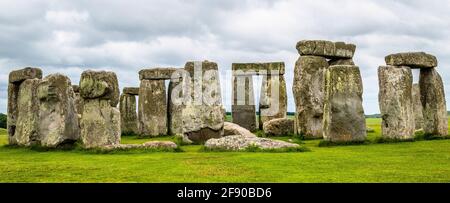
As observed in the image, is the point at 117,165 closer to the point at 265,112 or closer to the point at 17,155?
the point at 17,155

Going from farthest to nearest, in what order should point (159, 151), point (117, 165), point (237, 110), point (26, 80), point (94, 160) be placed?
point (237, 110)
point (26, 80)
point (159, 151)
point (94, 160)
point (117, 165)

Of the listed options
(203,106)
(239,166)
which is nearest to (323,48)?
(203,106)

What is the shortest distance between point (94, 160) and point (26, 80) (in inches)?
319

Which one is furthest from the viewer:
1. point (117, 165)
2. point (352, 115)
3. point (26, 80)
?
point (26, 80)

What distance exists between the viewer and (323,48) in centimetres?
2500

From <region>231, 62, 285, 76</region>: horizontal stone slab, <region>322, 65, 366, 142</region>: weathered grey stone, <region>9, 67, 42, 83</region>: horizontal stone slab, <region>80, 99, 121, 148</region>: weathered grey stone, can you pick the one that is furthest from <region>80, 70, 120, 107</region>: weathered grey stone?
<region>231, 62, 285, 76</region>: horizontal stone slab

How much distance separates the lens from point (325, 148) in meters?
19.5

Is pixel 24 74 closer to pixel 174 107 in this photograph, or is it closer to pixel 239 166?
pixel 174 107

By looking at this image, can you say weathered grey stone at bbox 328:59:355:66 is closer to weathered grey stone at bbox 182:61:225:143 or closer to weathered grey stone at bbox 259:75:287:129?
weathered grey stone at bbox 259:75:287:129

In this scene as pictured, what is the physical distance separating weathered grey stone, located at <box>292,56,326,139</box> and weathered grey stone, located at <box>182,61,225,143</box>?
361cm

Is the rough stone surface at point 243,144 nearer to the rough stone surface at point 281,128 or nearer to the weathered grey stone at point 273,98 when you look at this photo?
the rough stone surface at point 281,128

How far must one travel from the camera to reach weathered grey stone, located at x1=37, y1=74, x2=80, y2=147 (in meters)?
20.0

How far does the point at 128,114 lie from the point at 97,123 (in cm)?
1476
